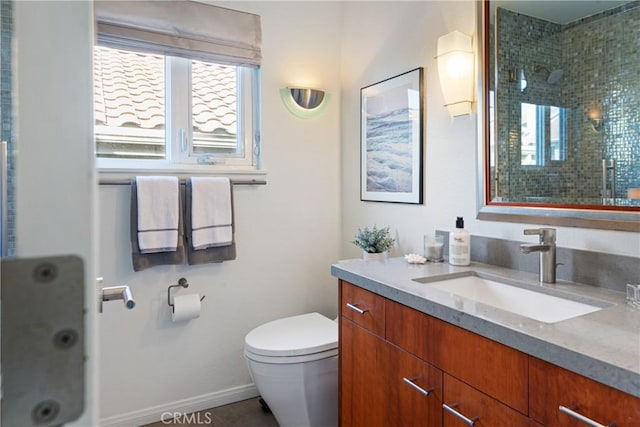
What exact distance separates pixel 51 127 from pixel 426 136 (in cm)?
174

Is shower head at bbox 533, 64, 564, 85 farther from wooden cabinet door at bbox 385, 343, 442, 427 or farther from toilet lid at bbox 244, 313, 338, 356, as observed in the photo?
toilet lid at bbox 244, 313, 338, 356

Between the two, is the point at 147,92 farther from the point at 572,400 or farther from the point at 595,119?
the point at 572,400

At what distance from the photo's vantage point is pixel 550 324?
907 millimetres

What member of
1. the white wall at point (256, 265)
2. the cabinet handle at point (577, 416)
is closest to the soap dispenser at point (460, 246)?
the cabinet handle at point (577, 416)

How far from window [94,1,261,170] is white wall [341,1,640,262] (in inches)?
22.4

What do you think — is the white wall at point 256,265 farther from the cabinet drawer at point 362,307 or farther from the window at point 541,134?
the window at point 541,134

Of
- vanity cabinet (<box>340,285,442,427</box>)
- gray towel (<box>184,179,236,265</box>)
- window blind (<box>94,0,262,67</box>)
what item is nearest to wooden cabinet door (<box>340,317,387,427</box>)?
vanity cabinet (<box>340,285,442,427</box>)

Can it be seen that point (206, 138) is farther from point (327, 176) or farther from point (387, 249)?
point (387, 249)

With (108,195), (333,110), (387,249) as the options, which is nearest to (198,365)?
(108,195)

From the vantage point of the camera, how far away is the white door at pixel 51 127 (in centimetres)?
27

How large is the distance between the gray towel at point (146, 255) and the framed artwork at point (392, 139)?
3.32 feet

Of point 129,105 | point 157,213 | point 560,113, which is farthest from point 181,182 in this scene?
point 560,113

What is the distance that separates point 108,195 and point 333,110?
1343 millimetres

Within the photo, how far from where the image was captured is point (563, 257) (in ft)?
4.32
